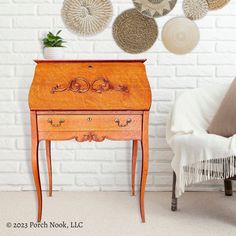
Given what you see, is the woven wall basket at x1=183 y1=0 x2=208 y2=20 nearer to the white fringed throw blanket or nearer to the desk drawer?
the white fringed throw blanket

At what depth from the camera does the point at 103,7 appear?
9.79 feet

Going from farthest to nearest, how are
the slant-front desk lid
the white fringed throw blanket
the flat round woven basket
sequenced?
the flat round woven basket < the slant-front desk lid < the white fringed throw blanket

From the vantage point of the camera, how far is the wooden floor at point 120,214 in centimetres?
221

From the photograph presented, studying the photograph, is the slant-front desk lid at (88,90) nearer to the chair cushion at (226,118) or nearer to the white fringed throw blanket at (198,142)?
the white fringed throw blanket at (198,142)

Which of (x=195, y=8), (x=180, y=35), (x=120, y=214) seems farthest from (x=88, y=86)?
(x=195, y=8)

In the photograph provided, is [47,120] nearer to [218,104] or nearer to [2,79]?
[2,79]

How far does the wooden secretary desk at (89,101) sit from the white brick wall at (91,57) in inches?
26.9

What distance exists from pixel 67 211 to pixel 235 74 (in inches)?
58.7

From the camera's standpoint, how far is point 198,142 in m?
2.17

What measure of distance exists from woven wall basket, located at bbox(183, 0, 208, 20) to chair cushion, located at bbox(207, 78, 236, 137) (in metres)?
0.69

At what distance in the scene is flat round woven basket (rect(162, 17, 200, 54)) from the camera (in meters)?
2.97

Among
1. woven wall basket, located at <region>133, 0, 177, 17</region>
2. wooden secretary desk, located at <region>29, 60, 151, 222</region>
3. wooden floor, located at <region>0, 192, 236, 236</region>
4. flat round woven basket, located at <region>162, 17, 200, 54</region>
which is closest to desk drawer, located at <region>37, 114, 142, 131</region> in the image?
wooden secretary desk, located at <region>29, 60, 151, 222</region>

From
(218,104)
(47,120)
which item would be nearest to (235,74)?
(218,104)

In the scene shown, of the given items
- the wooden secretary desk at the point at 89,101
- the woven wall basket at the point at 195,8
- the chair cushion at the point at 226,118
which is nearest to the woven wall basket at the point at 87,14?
the woven wall basket at the point at 195,8
